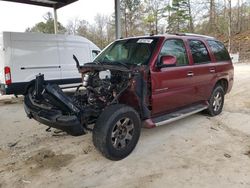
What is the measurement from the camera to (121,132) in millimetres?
3787

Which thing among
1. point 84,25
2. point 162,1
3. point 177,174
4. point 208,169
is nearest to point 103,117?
point 177,174

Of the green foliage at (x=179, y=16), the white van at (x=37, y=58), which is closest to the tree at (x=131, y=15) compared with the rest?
the green foliage at (x=179, y=16)

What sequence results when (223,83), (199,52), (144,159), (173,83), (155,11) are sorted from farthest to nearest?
(155,11)
(223,83)
(199,52)
(173,83)
(144,159)

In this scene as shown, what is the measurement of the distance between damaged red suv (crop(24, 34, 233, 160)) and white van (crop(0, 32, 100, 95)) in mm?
2697

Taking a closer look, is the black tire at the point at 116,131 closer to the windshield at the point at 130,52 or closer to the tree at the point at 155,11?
the windshield at the point at 130,52

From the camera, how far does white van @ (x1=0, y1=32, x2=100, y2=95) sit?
6.96 meters

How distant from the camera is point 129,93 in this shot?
13.4 feet

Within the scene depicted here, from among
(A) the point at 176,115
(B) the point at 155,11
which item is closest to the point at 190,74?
(A) the point at 176,115

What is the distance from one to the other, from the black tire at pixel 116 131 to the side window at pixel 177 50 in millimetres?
1325

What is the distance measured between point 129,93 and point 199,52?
209 centimetres

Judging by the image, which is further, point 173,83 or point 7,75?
point 7,75

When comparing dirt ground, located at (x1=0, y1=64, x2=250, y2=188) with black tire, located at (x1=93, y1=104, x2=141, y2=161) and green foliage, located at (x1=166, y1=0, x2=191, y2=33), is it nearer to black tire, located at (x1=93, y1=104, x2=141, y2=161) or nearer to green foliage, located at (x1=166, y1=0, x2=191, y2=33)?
black tire, located at (x1=93, y1=104, x2=141, y2=161)

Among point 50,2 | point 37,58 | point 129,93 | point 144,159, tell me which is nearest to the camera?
point 144,159

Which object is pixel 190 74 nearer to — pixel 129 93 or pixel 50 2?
pixel 129 93
